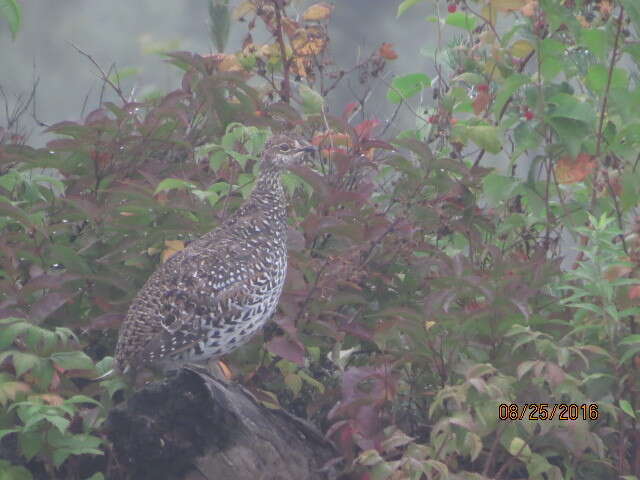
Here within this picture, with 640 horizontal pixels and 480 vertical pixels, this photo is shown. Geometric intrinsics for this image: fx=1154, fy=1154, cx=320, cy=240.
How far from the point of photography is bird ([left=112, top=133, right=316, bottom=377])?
222 inches

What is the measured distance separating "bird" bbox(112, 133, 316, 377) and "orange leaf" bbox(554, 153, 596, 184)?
1417mm

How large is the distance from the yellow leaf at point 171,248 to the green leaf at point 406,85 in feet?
5.47

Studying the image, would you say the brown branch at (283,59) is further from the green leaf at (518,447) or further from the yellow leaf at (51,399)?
the green leaf at (518,447)

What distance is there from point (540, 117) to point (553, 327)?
3.43ft

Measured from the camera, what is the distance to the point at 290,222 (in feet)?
22.6

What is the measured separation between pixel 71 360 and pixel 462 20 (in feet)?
10.3

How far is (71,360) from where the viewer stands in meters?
5.08

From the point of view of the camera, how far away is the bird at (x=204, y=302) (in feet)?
18.5

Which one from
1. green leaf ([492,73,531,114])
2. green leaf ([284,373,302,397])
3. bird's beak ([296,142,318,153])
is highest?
green leaf ([492,73,531,114])

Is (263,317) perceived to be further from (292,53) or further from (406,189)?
(292,53)

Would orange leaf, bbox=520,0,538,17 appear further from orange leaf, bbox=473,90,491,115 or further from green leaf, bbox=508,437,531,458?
green leaf, bbox=508,437,531,458

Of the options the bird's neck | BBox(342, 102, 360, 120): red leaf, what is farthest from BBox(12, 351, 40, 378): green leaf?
BBox(342, 102, 360, 120): red leaf

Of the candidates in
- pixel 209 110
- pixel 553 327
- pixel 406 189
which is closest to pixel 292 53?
pixel 209 110
